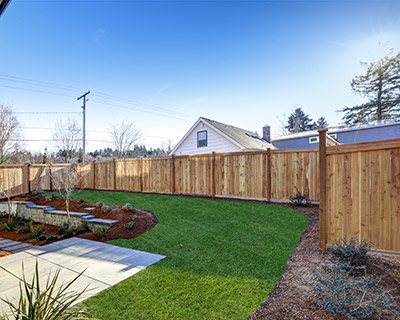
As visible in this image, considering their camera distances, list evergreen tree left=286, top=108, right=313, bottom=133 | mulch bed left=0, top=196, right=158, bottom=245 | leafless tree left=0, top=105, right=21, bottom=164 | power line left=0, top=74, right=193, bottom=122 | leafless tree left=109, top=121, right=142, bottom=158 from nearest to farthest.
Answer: mulch bed left=0, top=196, right=158, bottom=245 < power line left=0, top=74, right=193, bottom=122 < leafless tree left=0, top=105, right=21, bottom=164 < leafless tree left=109, top=121, right=142, bottom=158 < evergreen tree left=286, top=108, right=313, bottom=133

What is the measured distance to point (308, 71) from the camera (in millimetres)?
9656

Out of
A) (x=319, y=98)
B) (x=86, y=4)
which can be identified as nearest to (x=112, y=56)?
(x=86, y=4)

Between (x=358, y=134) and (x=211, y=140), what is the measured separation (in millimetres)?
10106

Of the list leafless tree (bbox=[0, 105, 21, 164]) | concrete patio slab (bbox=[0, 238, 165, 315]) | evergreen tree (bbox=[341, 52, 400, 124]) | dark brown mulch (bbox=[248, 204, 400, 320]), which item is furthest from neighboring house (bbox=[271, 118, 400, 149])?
leafless tree (bbox=[0, 105, 21, 164])

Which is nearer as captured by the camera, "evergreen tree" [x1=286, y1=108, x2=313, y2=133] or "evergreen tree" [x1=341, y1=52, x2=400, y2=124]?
"evergreen tree" [x1=341, y1=52, x2=400, y2=124]

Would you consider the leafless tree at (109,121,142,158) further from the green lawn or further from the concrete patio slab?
the concrete patio slab

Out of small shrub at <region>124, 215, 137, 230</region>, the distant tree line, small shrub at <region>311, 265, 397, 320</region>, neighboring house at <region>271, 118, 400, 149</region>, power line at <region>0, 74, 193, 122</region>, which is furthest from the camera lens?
the distant tree line

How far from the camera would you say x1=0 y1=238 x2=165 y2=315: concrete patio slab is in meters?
2.96

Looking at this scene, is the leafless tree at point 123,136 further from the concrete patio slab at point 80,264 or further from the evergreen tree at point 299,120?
the concrete patio slab at point 80,264

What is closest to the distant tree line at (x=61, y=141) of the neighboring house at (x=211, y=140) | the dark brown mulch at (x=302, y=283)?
the neighboring house at (x=211, y=140)

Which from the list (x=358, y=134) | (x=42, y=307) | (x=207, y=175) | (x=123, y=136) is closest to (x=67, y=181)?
(x=207, y=175)

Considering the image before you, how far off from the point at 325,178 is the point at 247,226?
6.79 ft

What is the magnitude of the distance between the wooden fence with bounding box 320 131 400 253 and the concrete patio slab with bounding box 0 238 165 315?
3.14 meters

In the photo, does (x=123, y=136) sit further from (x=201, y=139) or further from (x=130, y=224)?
(x=130, y=224)
